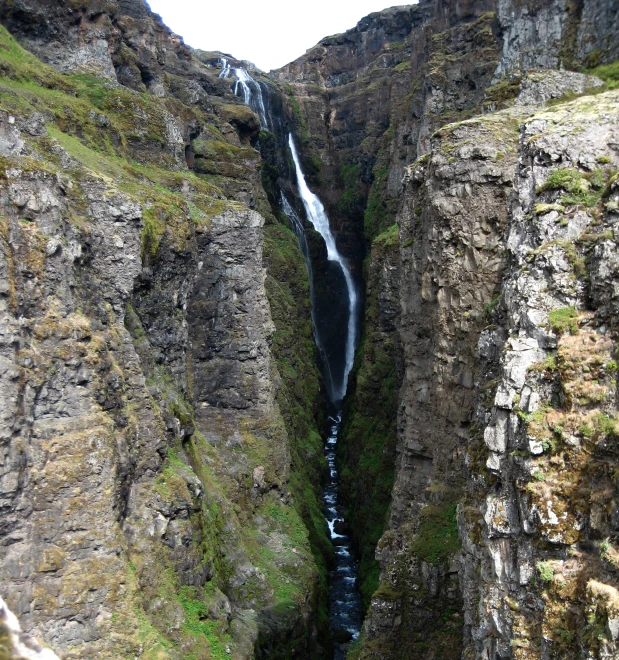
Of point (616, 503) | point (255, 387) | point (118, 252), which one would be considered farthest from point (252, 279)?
point (616, 503)

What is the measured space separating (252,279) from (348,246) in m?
50.6

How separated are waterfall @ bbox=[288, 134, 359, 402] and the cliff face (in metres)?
26.5

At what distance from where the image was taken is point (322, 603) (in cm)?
3541

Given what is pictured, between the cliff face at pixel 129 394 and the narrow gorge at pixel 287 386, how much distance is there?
0.10 meters

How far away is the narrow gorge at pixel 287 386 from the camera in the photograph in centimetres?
1128

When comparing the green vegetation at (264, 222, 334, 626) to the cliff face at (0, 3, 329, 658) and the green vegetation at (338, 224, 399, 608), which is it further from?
the green vegetation at (338, 224, 399, 608)

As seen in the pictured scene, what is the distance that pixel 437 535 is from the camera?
20984 millimetres

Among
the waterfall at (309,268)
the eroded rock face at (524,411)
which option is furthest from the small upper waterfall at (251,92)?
the eroded rock face at (524,411)

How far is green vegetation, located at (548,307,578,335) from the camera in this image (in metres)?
11.6

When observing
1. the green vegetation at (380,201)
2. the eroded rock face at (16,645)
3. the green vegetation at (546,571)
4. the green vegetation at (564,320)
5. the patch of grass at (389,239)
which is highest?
the green vegetation at (380,201)

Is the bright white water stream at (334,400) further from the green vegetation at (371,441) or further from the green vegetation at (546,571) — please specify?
the green vegetation at (546,571)

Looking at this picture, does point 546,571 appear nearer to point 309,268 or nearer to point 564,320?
point 564,320

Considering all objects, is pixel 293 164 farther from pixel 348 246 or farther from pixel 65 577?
pixel 65 577

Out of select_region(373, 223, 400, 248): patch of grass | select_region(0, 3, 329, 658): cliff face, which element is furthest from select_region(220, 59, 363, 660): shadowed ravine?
select_region(373, 223, 400, 248): patch of grass
